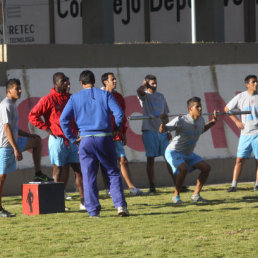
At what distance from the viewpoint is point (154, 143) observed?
567 inches

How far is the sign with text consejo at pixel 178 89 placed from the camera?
1484 centimetres

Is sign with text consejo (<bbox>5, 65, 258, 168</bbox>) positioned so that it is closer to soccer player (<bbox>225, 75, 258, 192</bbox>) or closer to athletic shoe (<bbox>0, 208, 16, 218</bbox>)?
soccer player (<bbox>225, 75, 258, 192</bbox>)

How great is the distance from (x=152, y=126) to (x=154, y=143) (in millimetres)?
307

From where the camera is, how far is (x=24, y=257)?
26.7ft

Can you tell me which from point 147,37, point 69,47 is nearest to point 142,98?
point 69,47

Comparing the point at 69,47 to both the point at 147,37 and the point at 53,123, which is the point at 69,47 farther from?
the point at 147,37

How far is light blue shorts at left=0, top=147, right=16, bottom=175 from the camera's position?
37.7 feet

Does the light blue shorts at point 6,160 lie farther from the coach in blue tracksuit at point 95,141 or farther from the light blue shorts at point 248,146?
the light blue shorts at point 248,146

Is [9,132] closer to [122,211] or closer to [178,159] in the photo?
[122,211]

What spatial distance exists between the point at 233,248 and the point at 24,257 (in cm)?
211

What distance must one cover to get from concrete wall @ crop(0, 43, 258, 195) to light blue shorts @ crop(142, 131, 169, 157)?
1.05 m

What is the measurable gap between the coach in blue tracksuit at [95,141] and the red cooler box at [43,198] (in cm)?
81

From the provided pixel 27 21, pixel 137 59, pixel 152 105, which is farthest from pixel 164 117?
pixel 27 21

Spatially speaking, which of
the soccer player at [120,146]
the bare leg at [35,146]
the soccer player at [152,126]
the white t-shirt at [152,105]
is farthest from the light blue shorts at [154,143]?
the bare leg at [35,146]
